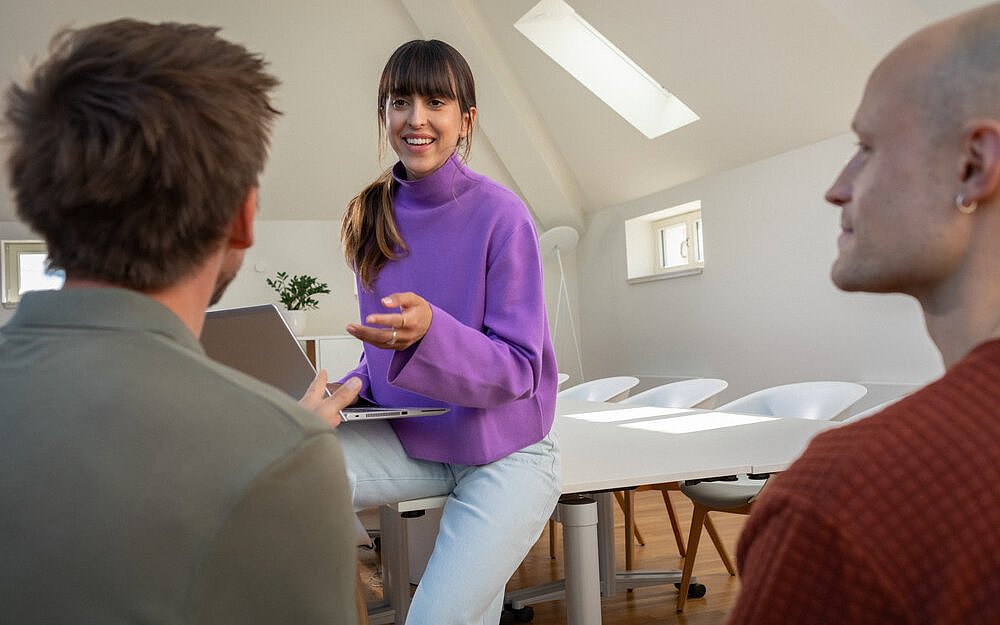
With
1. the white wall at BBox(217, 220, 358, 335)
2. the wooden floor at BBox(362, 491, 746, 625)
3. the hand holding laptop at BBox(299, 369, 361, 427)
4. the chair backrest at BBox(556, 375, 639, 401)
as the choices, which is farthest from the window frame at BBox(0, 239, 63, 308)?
the hand holding laptop at BBox(299, 369, 361, 427)

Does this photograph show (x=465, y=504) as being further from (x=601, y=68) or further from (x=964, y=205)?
(x=601, y=68)

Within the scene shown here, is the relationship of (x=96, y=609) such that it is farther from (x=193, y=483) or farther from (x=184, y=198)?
(x=184, y=198)

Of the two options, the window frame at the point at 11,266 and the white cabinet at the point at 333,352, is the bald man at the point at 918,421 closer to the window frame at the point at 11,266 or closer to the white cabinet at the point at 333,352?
the white cabinet at the point at 333,352

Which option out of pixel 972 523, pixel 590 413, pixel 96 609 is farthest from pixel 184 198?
pixel 590 413

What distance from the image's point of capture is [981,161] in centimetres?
68

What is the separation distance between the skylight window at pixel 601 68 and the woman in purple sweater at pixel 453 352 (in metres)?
4.73

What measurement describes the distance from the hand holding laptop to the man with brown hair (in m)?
0.68

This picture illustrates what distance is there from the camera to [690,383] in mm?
4426

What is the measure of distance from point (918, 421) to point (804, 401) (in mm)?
3148

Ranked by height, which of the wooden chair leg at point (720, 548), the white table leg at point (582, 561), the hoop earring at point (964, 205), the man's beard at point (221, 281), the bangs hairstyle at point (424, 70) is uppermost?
the bangs hairstyle at point (424, 70)

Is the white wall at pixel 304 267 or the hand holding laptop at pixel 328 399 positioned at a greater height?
the white wall at pixel 304 267

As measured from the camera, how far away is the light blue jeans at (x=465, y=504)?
1499 millimetres

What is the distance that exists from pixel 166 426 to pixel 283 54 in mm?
6458

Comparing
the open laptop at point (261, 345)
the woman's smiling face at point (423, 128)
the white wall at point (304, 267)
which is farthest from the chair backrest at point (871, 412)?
the white wall at point (304, 267)
